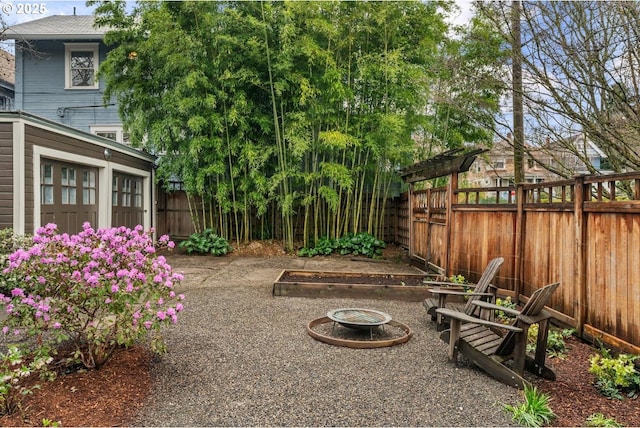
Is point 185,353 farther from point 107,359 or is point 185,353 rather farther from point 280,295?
point 280,295

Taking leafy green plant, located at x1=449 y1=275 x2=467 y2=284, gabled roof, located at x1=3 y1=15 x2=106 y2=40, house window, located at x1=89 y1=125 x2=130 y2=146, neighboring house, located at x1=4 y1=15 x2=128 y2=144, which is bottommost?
leafy green plant, located at x1=449 y1=275 x2=467 y2=284

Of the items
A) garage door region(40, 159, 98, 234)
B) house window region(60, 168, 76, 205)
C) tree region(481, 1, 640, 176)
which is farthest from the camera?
house window region(60, 168, 76, 205)

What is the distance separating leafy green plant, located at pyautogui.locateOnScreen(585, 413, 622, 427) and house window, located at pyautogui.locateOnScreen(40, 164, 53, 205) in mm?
6363

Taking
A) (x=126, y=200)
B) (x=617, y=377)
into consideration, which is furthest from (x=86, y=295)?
(x=126, y=200)

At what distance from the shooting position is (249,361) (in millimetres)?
2846

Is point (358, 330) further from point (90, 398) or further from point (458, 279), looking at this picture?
point (90, 398)

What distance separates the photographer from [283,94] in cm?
809

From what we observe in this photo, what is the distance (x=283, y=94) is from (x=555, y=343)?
649 centimetres

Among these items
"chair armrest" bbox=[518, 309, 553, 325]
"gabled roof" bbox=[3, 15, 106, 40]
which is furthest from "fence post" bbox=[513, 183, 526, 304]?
"gabled roof" bbox=[3, 15, 106, 40]

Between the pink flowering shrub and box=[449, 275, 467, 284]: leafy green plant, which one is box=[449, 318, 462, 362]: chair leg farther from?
box=[449, 275, 467, 284]: leafy green plant

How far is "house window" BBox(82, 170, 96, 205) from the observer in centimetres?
679

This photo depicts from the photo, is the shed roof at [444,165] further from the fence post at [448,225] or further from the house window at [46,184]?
the house window at [46,184]

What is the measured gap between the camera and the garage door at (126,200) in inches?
305

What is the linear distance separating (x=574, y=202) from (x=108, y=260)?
3429 mm
